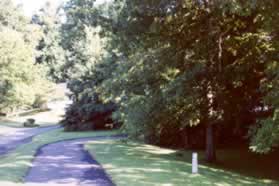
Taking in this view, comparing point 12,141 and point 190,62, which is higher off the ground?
point 190,62

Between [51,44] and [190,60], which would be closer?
[190,60]

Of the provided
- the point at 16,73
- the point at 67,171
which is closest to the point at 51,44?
the point at 16,73

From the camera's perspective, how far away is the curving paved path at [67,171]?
12414 mm

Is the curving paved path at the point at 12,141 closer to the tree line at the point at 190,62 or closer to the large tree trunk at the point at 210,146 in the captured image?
the tree line at the point at 190,62

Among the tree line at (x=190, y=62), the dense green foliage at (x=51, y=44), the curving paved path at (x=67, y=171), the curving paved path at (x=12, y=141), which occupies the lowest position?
the curving paved path at (x=67, y=171)

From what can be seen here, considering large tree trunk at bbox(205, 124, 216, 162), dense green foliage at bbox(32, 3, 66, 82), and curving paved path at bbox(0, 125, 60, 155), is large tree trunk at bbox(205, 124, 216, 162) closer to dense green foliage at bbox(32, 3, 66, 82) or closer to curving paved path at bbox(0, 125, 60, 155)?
curving paved path at bbox(0, 125, 60, 155)

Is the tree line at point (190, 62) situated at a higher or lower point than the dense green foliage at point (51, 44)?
lower

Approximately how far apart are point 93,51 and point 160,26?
99.1 feet

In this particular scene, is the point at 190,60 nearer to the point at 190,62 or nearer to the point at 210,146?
the point at 190,62

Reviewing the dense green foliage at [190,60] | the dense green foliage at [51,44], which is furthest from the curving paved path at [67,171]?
the dense green foliage at [51,44]

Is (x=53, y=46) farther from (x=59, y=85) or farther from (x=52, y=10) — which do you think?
(x=52, y=10)

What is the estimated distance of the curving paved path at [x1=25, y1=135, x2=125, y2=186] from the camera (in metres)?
A: 12.4

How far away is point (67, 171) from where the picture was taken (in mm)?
14484

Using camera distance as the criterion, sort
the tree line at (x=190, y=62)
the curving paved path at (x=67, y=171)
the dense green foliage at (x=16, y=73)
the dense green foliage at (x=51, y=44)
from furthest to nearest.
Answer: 1. the dense green foliage at (x=51, y=44)
2. the dense green foliage at (x=16, y=73)
3. the tree line at (x=190, y=62)
4. the curving paved path at (x=67, y=171)
